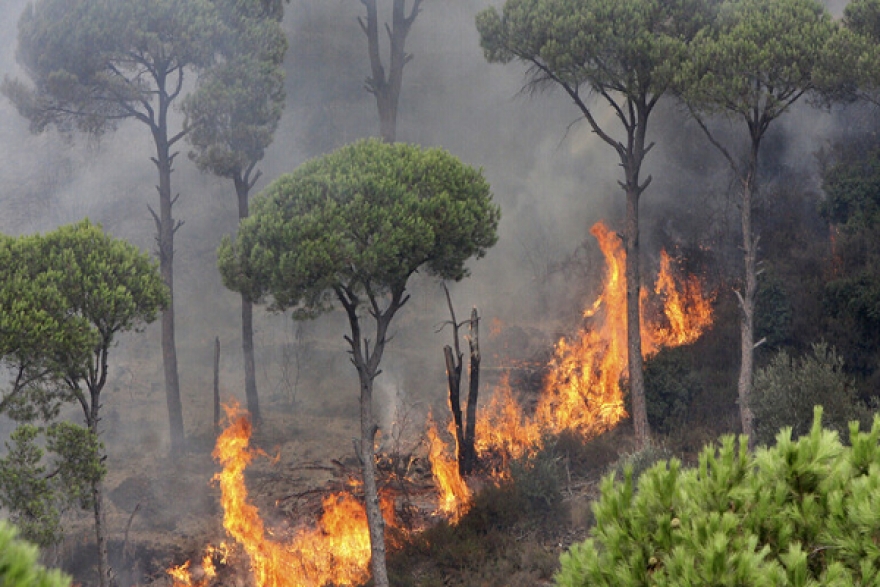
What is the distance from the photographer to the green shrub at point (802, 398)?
15359mm

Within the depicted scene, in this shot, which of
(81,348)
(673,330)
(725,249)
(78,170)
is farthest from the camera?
(78,170)

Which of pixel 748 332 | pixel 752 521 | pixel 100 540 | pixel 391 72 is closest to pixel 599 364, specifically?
pixel 748 332

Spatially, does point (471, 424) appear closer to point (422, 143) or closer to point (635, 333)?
point (635, 333)

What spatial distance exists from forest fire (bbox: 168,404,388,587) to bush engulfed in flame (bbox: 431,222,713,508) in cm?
269

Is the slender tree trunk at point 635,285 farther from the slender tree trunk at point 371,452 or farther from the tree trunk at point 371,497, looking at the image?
the tree trunk at point 371,497

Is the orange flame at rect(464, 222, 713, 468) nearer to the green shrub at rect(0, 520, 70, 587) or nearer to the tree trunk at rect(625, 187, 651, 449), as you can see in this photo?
the tree trunk at rect(625, 187, 651, 449)

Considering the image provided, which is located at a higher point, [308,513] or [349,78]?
[349,78]

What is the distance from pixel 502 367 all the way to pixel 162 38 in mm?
15243

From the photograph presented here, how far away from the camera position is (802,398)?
15961mm

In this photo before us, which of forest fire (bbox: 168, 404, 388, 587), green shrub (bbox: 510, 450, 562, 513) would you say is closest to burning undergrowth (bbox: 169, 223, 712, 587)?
forest fire (bbox: 168, 404, 388, 587)

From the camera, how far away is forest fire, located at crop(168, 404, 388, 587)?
16547 millimetres

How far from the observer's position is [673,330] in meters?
23.3

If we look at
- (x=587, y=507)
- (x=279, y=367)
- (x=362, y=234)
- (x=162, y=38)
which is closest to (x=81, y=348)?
(x=362, y=234)

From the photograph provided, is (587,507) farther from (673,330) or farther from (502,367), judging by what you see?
(502,367)
